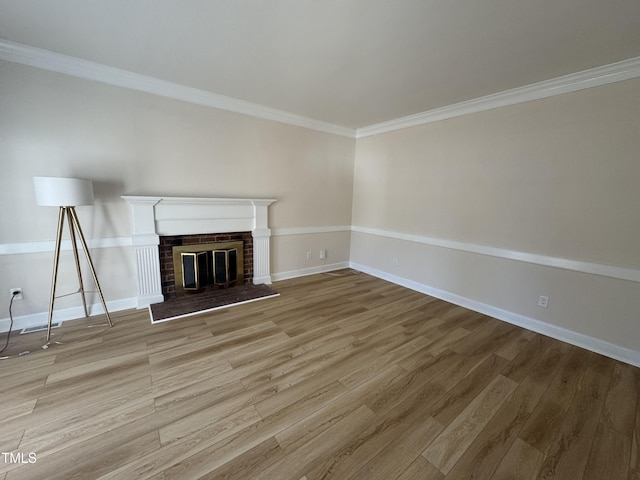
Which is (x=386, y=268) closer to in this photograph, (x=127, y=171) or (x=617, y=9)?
(x=617, y=9)

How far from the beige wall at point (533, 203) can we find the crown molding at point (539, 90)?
65 mm

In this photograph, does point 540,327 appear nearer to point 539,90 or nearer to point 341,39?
point 539,90

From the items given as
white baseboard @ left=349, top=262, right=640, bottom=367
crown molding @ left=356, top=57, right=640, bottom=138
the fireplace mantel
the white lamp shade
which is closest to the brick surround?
the fireplace mantel

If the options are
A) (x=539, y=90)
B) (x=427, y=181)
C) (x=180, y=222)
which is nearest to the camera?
(x=539, y=90)

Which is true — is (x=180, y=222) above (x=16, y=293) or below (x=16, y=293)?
above

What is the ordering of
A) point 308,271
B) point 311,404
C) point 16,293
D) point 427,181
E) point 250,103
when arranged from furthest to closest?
1. point 308,271
2. point 427,181
3. point 250,103
4. point 16,293
5. point 311,404

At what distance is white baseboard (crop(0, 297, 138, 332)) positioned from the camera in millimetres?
2516

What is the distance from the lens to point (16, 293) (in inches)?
98.4

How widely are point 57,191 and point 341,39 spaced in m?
2.70

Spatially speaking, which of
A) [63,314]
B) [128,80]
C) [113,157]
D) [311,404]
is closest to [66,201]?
[113,157]

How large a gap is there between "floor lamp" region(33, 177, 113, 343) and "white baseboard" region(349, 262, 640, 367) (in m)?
4.00

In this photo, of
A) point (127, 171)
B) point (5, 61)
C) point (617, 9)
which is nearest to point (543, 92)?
point (617, 9)

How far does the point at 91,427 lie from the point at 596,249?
4263 millimetres

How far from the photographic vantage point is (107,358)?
216 centimetres
